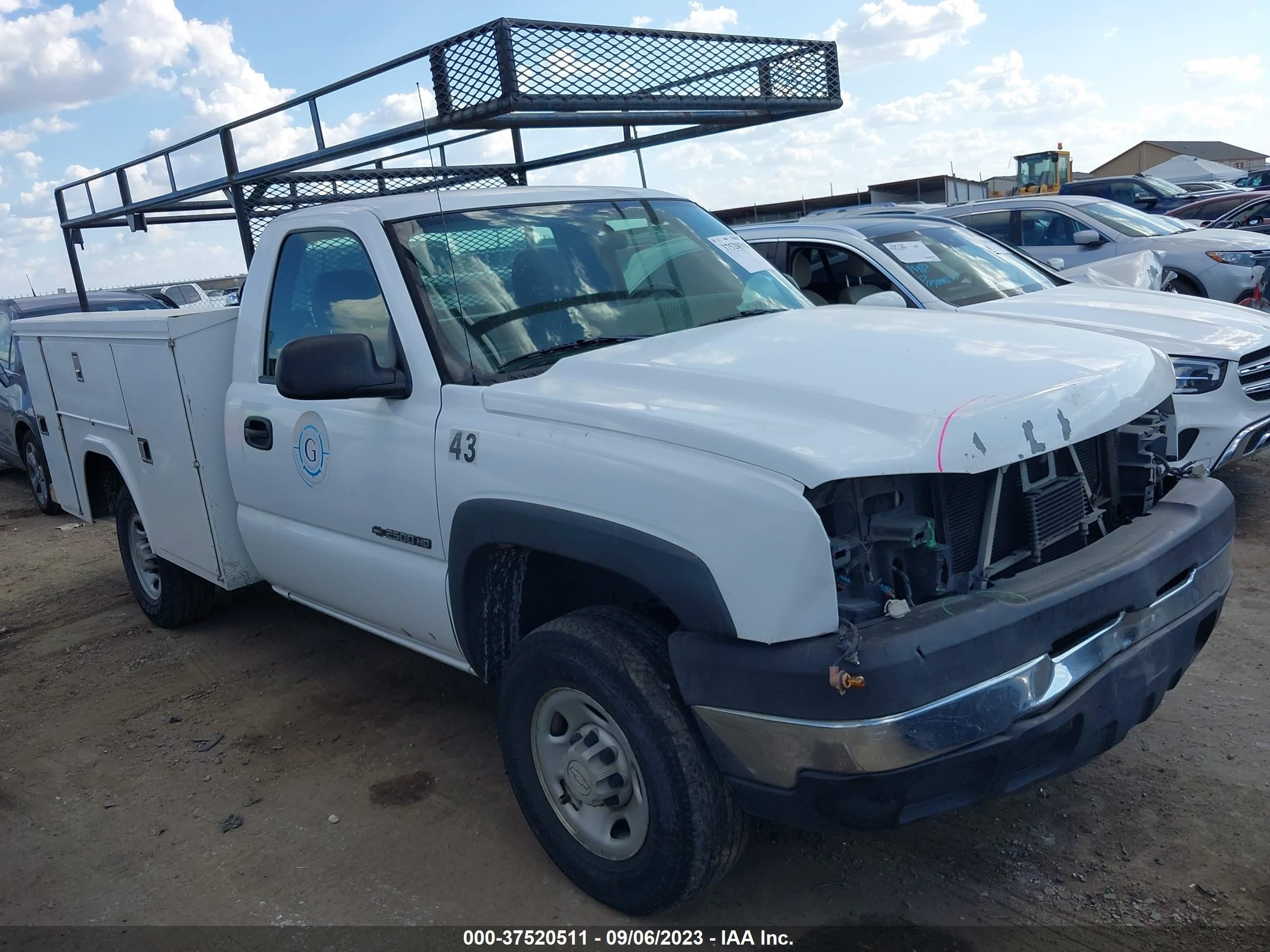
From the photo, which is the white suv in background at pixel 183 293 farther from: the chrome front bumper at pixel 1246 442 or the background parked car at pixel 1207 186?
the background parked car at pixel 1207 186

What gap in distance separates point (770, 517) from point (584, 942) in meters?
Answer: 1.35

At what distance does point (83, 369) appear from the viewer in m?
5.30

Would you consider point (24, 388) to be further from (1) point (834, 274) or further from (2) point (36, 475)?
(1) point (834, 274)

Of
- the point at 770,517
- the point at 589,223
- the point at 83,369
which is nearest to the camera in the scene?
the point at 770,517

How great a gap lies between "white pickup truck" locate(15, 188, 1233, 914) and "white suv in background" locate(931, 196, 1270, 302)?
7.16 metres

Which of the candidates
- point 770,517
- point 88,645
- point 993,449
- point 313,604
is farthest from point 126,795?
point 993,449

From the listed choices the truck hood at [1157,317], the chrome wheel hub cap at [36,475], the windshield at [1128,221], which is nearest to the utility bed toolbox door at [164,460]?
the truck hood at [1157,317]

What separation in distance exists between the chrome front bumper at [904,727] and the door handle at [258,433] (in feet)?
7.62

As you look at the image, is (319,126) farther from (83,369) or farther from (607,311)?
(83,369)

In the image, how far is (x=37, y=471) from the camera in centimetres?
911

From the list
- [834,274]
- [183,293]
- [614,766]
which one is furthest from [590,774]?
[183,293]

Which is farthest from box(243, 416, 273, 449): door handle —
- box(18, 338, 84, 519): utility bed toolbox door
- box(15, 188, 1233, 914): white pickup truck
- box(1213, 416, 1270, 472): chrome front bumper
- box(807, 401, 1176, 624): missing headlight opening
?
box(1213, 416, 1270, 472): chrome front bumper

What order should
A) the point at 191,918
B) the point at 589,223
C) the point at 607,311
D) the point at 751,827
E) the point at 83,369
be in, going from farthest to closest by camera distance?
the point at 83,369 → the point at 589,223 → the point at 607,311 → the point at 191,918 → the point at 751,827

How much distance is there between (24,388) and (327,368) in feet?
25.1
